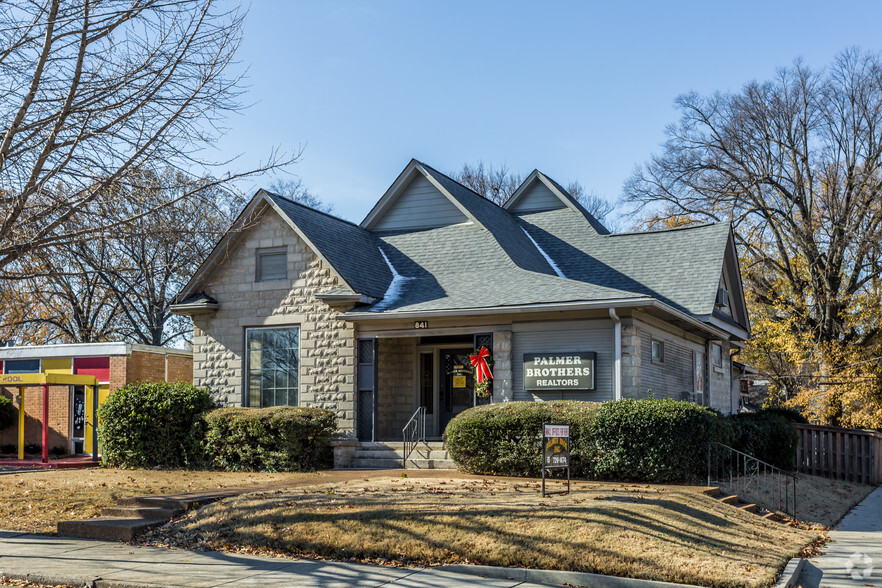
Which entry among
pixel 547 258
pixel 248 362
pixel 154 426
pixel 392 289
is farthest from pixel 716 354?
pixel 154 426

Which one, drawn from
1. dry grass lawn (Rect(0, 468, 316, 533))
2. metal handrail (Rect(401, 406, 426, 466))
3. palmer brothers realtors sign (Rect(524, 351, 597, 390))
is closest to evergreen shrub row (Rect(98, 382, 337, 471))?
dry grass lawn (Rect(0, 468, 316, 533))

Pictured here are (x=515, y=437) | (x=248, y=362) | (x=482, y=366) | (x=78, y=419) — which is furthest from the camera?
(x=78, y=419)

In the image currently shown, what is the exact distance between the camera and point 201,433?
65.2ft

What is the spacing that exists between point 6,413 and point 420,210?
1584 centimetres

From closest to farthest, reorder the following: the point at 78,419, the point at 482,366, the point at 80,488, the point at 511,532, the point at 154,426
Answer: the point at 511,532, the point at 80,488, the point at 482,366, the point at 154,426, the point at 78,419

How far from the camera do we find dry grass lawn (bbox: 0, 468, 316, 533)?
1288 centimetres

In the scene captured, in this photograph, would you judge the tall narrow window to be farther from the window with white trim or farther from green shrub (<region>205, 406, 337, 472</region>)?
the window with white trim

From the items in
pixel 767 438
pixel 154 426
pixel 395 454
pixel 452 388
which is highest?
pixel 452 388

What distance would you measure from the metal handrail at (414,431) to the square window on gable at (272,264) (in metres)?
4.70

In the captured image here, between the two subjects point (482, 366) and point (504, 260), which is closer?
point (482, 366)

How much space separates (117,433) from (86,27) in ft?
40.4

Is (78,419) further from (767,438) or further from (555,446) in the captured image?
(767,438)

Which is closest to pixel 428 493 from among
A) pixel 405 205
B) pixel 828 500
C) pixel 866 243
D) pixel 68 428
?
pixel 828 500

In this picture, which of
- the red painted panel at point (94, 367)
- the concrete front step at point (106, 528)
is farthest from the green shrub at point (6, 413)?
the concrete front step at point (106, 528)
